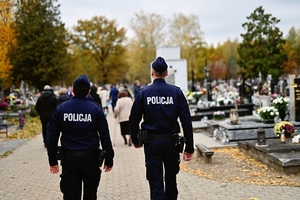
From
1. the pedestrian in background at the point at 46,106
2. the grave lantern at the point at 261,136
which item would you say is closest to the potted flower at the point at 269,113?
the grave lantern at the point at 261,136

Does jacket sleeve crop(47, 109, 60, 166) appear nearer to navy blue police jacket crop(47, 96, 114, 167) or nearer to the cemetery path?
navy blue police jacket crop(47, 96, 114, 167)

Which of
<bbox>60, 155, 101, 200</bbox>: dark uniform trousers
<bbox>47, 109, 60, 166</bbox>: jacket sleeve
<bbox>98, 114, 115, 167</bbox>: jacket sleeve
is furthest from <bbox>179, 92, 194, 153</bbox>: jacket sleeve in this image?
<bbox>47, 109, 60, 166</bbox>: jacket sleeve

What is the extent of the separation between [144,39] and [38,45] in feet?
106

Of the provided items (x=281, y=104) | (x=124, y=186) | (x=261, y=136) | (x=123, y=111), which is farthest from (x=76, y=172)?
(x=281, y=104)

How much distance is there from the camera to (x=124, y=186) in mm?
8773

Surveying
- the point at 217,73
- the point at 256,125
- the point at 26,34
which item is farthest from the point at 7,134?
the point at 217,73

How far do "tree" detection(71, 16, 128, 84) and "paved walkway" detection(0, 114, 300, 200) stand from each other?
6021cm

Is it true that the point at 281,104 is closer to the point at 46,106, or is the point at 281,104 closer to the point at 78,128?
the point at 46,106

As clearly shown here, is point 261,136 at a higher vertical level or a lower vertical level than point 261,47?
lower

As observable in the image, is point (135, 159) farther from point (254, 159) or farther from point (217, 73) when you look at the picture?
point (217, 73)

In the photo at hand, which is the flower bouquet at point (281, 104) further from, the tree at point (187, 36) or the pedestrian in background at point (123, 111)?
the tree at point (187, 36)

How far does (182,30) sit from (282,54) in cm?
1634

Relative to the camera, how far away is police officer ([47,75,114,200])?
5.52 metres

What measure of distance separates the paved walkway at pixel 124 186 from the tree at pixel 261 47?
5245 centimetres
